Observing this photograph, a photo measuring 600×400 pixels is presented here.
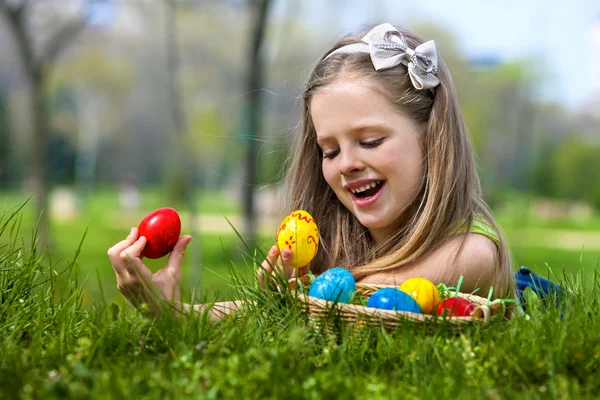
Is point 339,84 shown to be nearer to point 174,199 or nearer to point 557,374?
point 557,374

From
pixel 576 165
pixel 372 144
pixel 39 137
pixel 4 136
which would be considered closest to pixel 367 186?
pixel 372 144

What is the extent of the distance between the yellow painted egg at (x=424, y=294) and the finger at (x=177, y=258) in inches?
30.2

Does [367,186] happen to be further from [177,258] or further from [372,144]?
[177,258]

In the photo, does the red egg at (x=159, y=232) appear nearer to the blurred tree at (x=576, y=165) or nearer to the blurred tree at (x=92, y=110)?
the blurred tree at (x=576, y=165)

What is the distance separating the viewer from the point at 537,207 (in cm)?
1650

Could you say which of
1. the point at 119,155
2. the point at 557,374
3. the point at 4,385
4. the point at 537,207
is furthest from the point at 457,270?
the point at 119,155

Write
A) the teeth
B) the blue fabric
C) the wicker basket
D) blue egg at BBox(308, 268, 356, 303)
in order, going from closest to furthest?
1. the wicker basket
2. blue egg at BBox(308, 268, 356, 303)
3. the blue fabric
4. the teeth

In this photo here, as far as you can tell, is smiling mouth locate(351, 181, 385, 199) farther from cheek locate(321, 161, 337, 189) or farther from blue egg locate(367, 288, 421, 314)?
blue egg locate(367, 288, 421, 314)

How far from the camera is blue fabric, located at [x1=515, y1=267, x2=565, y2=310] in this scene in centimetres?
238

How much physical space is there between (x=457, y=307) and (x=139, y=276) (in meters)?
0.96

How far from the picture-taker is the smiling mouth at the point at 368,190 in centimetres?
261

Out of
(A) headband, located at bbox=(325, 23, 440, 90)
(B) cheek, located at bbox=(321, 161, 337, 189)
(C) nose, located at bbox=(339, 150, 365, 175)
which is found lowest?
(B) cheek, located at bbox=(321, 161, 337, 189)

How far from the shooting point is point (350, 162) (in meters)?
2.54

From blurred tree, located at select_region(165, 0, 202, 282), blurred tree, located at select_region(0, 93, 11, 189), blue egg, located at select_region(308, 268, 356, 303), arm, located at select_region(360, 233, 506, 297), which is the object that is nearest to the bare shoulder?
arm, located at select_region(360, 233, 506, 297)
